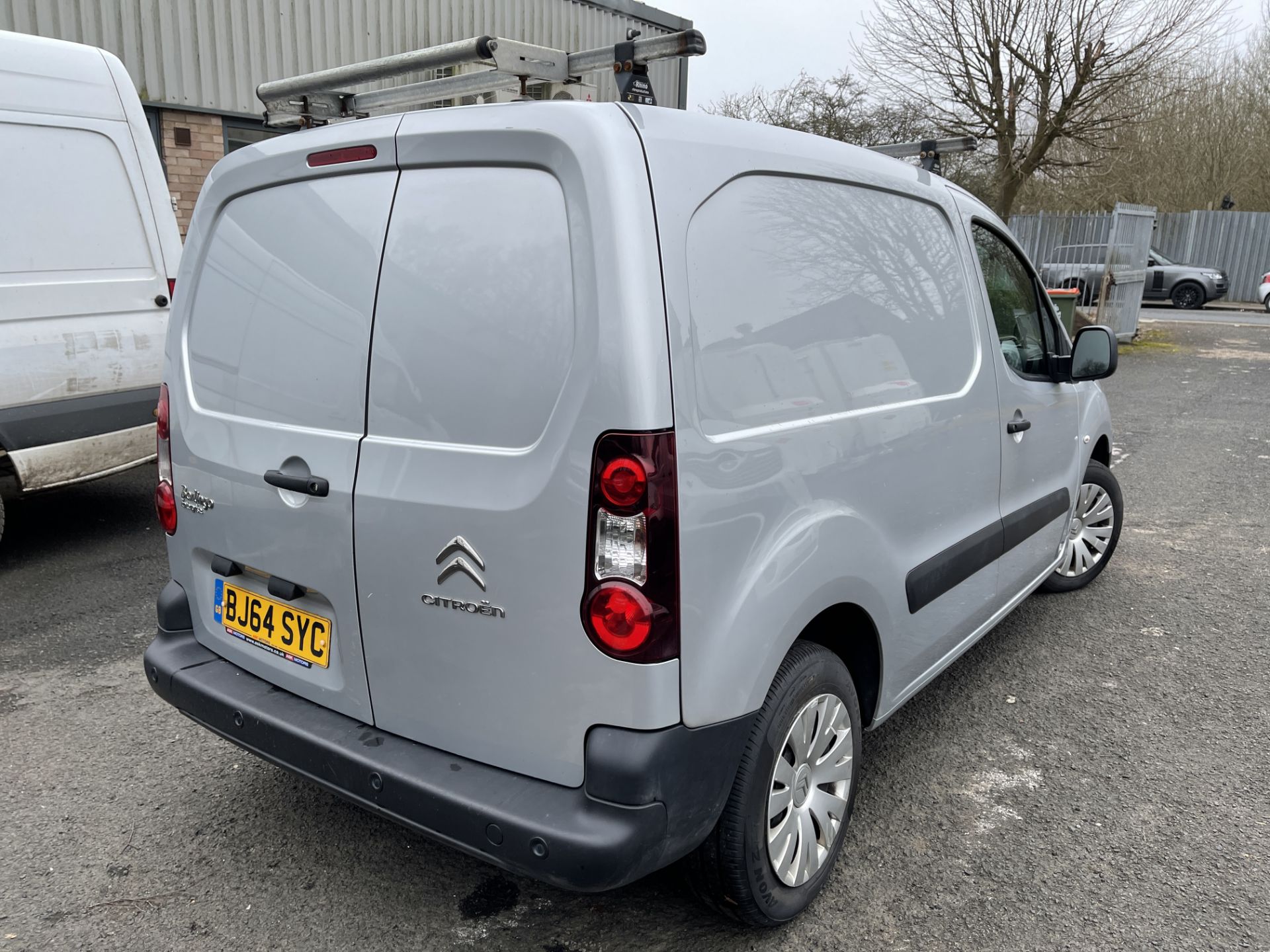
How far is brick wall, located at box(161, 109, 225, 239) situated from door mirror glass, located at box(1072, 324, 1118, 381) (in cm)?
790

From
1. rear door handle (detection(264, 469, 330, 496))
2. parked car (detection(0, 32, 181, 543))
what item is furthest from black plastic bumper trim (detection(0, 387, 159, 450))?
rear door handle (detection(264, 469, 330, 496))

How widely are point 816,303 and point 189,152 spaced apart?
8.41 m

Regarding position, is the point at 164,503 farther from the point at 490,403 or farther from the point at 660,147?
the point at 660,147

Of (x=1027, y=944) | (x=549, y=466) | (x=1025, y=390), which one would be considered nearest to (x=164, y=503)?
(x=549, y=466)

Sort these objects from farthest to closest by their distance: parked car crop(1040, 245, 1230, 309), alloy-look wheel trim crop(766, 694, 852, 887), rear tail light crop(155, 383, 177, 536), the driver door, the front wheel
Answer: parked car crop(1040, 245, 1230, 309)
the front wheel
the driver door
rear tail light crop(155, 383, 177, 536)
alloy-look wheel trim crop(766, 694, 852, 887)

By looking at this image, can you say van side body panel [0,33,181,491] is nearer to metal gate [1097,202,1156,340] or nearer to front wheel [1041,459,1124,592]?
front wheel [1041,459,1124,592]

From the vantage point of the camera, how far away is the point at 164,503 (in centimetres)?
274

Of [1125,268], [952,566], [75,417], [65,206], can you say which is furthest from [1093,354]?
[1125,268]

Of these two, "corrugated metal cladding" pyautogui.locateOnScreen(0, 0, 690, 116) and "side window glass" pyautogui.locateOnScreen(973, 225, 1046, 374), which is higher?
"corrugated metal cladding" pyautogui.locateOnScreen(0, 0, 690, 116)

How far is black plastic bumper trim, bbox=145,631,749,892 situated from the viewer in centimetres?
189

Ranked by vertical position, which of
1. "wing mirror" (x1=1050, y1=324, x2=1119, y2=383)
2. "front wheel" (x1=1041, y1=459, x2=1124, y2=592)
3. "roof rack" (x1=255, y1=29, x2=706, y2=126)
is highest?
"roof rack" (x1=255, y1=29, x2=706, y2=126)

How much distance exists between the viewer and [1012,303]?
3520 millimetres

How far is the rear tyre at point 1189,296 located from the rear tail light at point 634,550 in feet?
90.4

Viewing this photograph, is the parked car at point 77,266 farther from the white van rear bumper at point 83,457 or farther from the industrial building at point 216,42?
the industrial building at point 216,42
